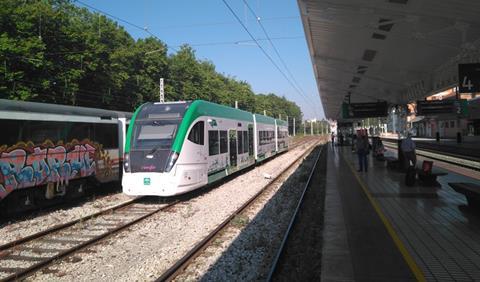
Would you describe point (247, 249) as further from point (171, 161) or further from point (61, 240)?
point (171, 161)

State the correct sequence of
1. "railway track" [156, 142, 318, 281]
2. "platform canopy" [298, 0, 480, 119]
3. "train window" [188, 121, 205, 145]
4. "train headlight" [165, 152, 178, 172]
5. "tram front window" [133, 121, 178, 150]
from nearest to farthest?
"railway track" [156, 142, 318, 281] < "platform canopy" [298, 0, 480, 119] < "train headlight" [165, 152, 178, 172] < "tram front window" [133, 121, 178, 150] < "train window" [188, 121, 205, 145]

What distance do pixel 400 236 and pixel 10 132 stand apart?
27.4 feet

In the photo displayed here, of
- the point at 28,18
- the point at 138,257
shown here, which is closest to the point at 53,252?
the point at 138,257

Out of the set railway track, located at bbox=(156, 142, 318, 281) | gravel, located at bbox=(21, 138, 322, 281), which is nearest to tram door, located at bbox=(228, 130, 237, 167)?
gravel, located at bbox=(21, 138, 322, 281)

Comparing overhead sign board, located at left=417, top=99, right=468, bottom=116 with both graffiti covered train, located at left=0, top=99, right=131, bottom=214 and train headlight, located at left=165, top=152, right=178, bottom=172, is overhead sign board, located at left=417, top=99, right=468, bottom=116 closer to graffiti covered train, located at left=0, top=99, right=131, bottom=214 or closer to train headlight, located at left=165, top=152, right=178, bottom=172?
train headlight, located at left=165, top=152, right=178, bottom=172

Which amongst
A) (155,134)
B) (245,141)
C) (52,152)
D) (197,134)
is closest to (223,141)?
(197,134)

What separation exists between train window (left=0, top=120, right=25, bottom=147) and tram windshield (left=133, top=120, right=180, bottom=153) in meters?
3.08

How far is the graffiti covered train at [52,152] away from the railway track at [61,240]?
5.62 ft

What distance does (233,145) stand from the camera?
56.2 feet

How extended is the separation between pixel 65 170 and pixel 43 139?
1279mm

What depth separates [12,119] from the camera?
996 cm

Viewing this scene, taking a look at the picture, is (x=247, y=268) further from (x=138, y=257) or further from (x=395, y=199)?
(x=395, y=199)

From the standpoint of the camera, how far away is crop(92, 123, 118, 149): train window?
13.6m

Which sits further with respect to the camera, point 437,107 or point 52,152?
point 437,107
